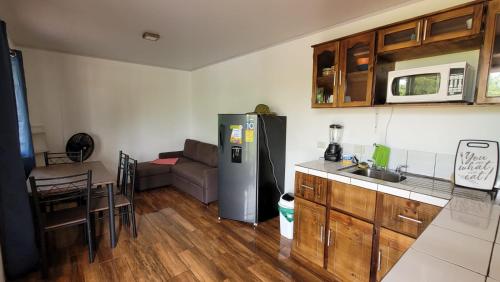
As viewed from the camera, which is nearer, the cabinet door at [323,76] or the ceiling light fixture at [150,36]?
the cabinet door at [323,76]

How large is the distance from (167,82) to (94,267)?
3.77m

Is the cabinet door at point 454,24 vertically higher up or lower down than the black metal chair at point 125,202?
higher up

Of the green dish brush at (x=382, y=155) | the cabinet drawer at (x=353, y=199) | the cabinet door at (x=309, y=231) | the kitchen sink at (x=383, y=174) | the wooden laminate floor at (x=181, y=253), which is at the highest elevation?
the green dish brush at (x=382, y=155)

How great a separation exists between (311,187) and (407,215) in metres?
0.79

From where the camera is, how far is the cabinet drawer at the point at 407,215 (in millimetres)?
1504

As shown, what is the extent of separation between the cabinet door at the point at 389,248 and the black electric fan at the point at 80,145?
14.7ft

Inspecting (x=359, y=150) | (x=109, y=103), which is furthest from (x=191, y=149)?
(x=359, y=150)

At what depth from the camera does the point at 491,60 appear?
56.9 inches

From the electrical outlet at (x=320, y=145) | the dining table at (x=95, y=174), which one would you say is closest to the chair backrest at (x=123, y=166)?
the dining table at (x=95, y=174)

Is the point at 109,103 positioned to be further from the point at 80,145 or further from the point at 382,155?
the point at 382,155

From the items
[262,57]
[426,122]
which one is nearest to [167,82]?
[262,57]

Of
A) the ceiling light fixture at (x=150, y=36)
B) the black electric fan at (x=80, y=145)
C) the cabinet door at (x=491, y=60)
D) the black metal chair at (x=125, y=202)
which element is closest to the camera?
the cabinet door at (x=491, y=60)

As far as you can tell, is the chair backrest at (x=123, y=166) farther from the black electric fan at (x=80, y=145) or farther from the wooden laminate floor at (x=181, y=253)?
the black electric fan at (x=80, y=145)

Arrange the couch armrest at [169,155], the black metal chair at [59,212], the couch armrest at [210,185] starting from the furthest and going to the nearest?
the couch armrest at [169,155], the couch armrest at [210,185], the black metal chair at [59,212]
